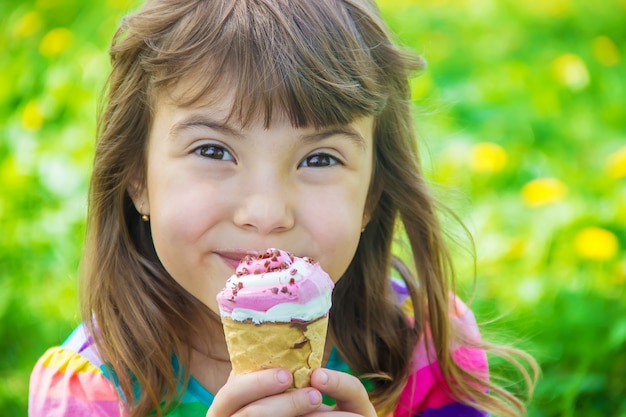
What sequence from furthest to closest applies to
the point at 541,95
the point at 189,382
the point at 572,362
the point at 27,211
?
the point at 541,95 < the point at 27,211 < the point at 572,362 < the point at 189,382

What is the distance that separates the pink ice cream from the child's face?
181 mm

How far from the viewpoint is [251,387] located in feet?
5.52

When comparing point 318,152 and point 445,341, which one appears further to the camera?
point 445,341

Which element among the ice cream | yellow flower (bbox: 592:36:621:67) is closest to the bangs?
the ice cream

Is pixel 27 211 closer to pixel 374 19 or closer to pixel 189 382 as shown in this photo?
pixel 189 382

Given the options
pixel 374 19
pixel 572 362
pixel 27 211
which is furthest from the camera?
pixel 27 211

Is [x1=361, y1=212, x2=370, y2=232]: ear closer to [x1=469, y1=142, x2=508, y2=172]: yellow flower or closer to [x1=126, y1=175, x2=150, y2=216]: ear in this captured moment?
[x1=126, y1=175, x2=150, y2=216]: ear

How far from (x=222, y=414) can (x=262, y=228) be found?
383 mm

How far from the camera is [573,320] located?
2912 millimetres

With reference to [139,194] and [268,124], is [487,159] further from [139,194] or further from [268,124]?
[268,124]

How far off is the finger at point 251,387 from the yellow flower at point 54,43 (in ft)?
11.1

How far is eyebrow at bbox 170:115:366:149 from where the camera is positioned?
6.27ft

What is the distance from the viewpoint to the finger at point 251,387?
1673 mm

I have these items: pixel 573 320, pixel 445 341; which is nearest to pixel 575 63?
pixel 573 320
